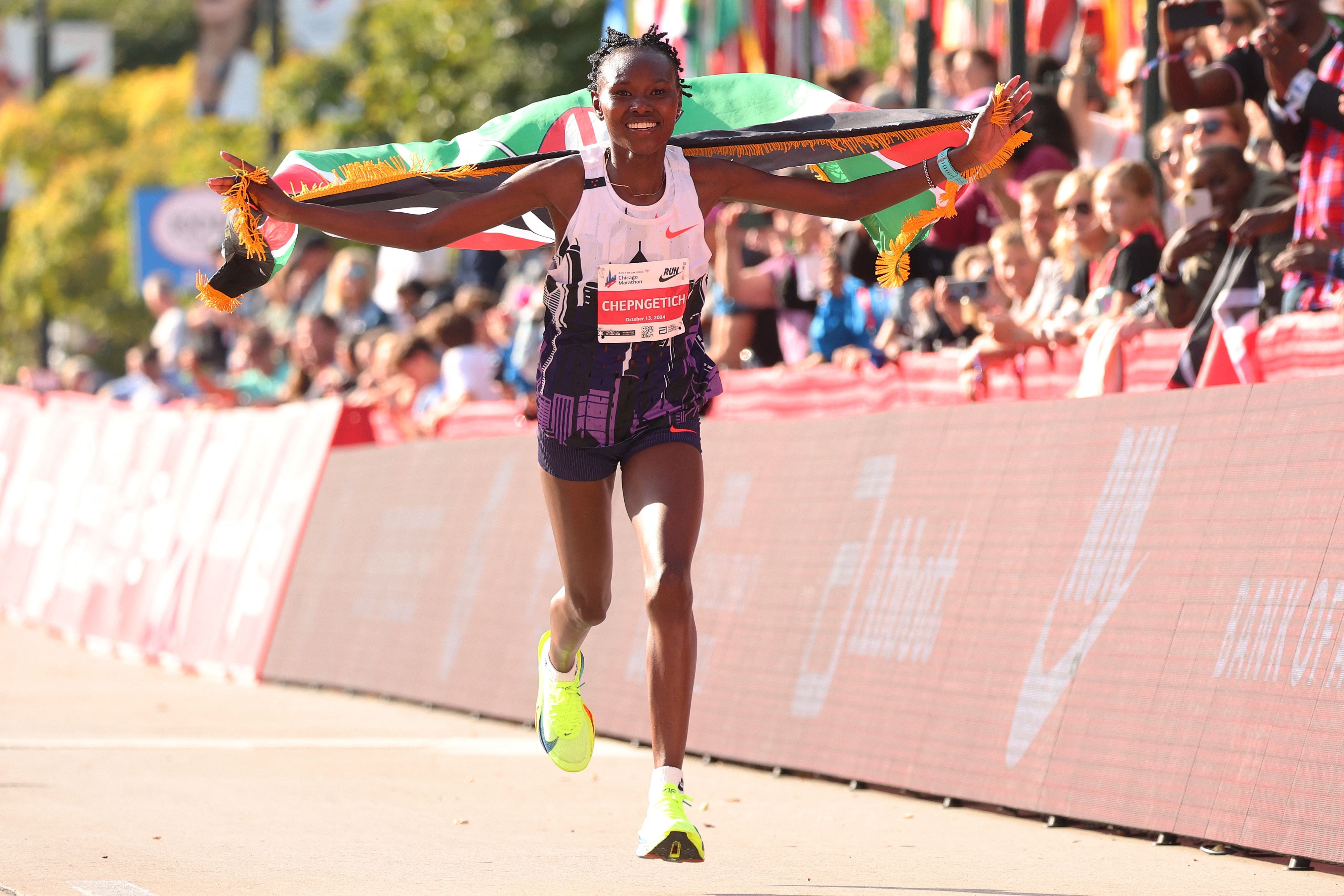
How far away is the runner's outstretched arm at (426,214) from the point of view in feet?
19.0

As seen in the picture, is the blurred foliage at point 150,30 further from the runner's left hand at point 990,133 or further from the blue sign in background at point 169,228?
the runner's left hand at point 990,133

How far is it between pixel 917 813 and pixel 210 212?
27519mm

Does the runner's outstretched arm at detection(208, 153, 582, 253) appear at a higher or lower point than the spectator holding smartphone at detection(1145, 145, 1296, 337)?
lower

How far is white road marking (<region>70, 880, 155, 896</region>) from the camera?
5.72m

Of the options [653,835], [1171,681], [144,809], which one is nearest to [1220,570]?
[1171,681]

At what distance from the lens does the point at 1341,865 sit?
5957mm

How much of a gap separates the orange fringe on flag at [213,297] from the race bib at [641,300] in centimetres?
104

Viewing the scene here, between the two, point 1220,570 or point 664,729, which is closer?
point 664,729

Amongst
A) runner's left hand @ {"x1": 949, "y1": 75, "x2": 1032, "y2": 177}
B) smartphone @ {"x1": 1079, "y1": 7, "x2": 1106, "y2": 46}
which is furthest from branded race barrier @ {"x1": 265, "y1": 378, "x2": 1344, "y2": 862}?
smartphone @ {"x1": 1079, "y1": 7, "x2": 1106, "y2": 46}

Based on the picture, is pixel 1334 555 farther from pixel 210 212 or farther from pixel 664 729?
pixel 210 212

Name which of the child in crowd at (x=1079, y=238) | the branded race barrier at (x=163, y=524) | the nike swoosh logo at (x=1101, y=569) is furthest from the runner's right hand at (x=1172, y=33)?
the branded race barrier at (x=163, y=524)

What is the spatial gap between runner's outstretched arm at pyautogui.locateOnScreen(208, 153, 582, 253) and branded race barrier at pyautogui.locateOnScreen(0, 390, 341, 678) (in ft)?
24.6

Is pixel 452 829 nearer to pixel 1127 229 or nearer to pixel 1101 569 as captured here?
pixel 1101 569

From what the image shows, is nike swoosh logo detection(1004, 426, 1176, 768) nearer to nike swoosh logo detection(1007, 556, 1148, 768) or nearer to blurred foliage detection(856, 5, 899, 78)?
nike swoosh logo detection(1007, 556, 1148, 768)
